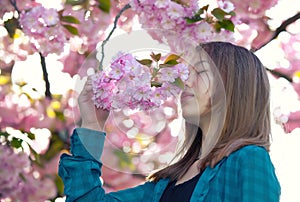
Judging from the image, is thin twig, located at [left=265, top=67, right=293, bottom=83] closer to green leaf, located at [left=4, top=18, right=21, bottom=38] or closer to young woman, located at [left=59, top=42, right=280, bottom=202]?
green leaf, located at [left=4, top=18, right=21, bottom=38]

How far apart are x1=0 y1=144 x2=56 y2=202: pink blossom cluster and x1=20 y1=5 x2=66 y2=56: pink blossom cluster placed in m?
0.53

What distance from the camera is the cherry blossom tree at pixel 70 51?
8.21 feet

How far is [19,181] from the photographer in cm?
362

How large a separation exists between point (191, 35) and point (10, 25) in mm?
921

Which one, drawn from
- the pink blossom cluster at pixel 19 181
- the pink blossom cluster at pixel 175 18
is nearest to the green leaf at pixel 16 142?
the pink blossom cluster at pixel 19 181

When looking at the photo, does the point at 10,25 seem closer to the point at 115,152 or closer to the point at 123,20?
the point at 123,20

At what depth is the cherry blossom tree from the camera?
250 cm

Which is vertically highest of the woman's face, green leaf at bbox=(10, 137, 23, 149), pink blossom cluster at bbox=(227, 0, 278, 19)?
the woman's face

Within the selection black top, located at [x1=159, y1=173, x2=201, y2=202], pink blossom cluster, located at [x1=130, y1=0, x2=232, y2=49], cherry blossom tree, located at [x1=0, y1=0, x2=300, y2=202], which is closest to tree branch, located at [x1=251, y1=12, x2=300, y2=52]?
cherry blossom tree, located at [x1=0, y1=0, x2=300, y2=202]

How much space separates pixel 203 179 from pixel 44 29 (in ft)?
4.03

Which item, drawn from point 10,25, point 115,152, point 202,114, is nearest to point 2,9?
point 10,25

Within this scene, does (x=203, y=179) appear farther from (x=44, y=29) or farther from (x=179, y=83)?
(x=44, y=29)

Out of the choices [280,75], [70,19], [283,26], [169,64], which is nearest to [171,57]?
[169,64]

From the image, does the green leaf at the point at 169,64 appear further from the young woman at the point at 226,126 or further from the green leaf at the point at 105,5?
the green leaf at the point at 105,5
